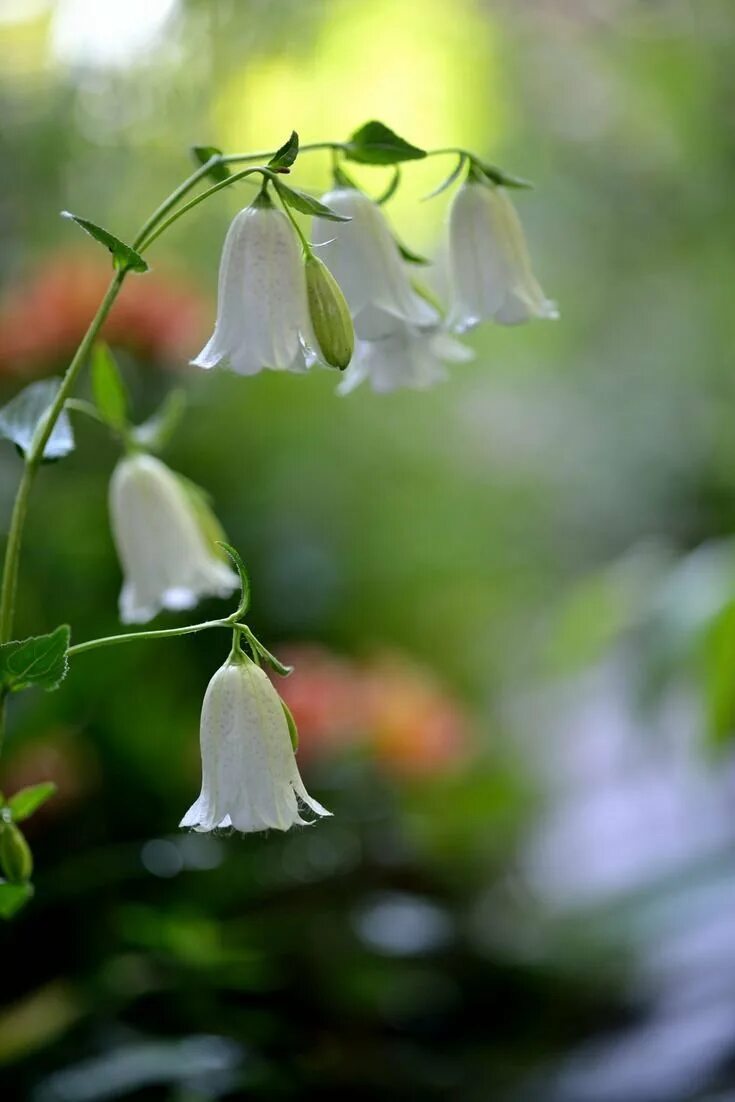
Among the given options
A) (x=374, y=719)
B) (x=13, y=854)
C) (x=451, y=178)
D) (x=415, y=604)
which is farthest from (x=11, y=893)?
(x=415, y=604)

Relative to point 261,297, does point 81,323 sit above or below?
above

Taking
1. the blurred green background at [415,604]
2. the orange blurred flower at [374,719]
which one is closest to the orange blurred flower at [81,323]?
the blurred green background at [415,604]

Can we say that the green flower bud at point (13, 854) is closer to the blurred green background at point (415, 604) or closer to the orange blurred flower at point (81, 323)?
the blurred green background at point (415, 604)

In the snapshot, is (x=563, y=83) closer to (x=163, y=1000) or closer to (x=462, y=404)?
(x=462, y=404)

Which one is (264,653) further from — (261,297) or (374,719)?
(374,719)

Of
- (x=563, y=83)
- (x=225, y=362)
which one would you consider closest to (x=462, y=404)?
(x=563, y=83)

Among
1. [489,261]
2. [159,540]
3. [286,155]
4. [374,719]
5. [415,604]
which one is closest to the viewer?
[286,155]
